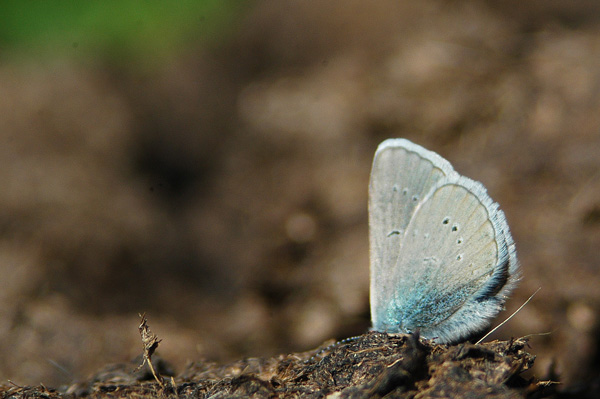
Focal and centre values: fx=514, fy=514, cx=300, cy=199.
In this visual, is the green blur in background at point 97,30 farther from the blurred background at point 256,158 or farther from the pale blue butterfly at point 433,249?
the pale blue butterfly at point 433,249

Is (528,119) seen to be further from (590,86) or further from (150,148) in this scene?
(150,148)

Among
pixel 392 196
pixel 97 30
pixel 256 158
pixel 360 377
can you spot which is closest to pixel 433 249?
pixel 392 196

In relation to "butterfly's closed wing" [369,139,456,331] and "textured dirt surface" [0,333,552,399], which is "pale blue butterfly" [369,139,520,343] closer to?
"butterfly's closed wing" [369,139,456,331]

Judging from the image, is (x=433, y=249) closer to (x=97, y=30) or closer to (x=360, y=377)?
(x=360, y=377)

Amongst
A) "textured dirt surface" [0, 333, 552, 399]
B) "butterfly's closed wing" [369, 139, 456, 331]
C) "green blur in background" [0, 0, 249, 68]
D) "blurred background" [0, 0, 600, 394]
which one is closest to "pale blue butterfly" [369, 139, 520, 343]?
"butterfly's closed wing" [369, 139, 456, 331]

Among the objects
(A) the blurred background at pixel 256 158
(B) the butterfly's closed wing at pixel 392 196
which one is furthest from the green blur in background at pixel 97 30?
(B) the butterfly's closed wing at pixel 392 196
